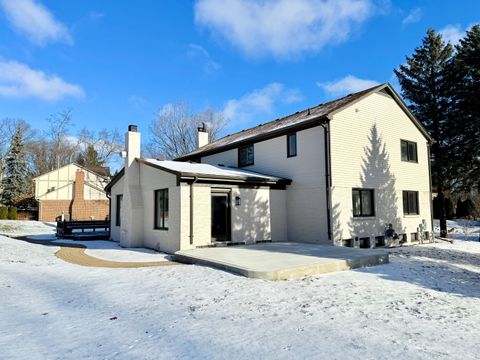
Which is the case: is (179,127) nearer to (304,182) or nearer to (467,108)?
(304,182)

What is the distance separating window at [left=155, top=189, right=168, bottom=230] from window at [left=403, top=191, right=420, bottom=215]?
11303 mm

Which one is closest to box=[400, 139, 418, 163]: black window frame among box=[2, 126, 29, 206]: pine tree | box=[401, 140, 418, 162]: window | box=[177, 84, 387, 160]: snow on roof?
box=[401, 140, 418, 162]: window

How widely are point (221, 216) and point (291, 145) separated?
15.1 feet

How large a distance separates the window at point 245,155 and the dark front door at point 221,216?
4.39m

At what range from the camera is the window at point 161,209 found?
12.6 m

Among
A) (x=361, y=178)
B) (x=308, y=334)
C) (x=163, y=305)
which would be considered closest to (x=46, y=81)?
(x=361, y=178)

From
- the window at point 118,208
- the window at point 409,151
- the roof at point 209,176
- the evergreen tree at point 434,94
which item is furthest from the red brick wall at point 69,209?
the evergreen tree at point 434,94

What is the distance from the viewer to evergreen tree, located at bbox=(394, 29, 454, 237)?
2061cm

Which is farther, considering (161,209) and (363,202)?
(363,202)

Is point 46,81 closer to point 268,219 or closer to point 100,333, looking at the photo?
point 268,219

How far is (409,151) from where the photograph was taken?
17.1 m

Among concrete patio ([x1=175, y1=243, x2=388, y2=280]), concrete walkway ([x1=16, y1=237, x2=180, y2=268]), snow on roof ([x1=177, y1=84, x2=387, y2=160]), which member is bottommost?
concrete walkway ([x1=16, y1=237, x2=180, y2=268])

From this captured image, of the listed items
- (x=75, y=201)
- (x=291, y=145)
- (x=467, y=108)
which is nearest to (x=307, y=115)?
(x=291, y=145)

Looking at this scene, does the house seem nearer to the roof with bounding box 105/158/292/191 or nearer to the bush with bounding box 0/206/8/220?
the roof with bounding box 105/158/292/191
